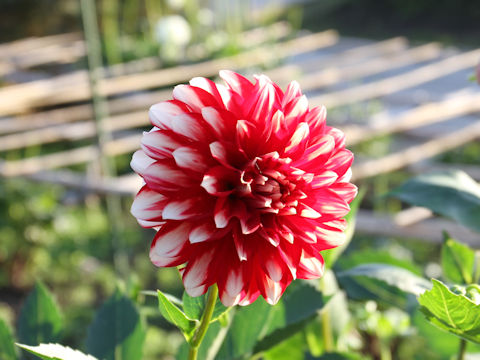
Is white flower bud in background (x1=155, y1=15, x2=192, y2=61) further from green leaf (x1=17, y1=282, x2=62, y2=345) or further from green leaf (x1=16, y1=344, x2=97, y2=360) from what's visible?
green leaf (x1=16, y1=344, x2=97, y2=360)

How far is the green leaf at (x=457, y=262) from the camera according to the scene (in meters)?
0.57

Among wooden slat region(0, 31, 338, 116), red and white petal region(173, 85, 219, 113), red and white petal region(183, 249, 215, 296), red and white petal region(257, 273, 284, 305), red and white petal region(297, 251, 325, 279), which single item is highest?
red and white petal region(173, 85, 219, 113)

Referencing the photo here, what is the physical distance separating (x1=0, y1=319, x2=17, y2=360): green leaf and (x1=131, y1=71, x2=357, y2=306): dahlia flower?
23 centimetres

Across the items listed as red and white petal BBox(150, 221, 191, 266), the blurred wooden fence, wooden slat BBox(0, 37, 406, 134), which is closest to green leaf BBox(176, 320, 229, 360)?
red and white petal BBox(150, 221, 191, 266)

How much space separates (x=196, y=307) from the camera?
1.40 ft

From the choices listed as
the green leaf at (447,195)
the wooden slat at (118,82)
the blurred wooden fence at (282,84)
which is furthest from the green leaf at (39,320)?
the wooden slat at (118,82)

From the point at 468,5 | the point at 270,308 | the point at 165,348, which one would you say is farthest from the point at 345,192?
the point at 468,5

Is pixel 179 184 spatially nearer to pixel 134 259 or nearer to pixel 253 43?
pixel 134 259

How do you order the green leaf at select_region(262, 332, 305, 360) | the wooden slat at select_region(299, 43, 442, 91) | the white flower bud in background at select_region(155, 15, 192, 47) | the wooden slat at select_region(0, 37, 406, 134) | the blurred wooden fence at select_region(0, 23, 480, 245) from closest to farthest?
the green leaf at select_region(262, 332, 305, 360) → the blurred wooden fence at select_region(0, 23, 480, 245) → the wooden slat at select_region(0, 37, 406, 134) → the wooden slat at select_region(299, 43, 442, 91) → the white flower bud in background at select_region(155, 15, 192, 47)

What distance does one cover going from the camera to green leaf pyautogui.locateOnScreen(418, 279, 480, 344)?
1.33ft

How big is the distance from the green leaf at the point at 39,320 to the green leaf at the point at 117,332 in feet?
0.11

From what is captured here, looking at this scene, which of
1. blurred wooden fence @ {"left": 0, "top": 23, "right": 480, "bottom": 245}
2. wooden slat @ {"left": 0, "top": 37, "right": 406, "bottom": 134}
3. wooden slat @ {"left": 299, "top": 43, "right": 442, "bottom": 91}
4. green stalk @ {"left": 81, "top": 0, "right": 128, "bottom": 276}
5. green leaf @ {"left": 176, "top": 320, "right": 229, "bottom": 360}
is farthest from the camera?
wooden slat @ {"left": 299, "top": 43, "right": 442, "bottom": 91}

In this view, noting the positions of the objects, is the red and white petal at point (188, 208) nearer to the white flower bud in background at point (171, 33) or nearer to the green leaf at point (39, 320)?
the green leaf at point (39, 320)

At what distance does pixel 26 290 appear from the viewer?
2.17 m
